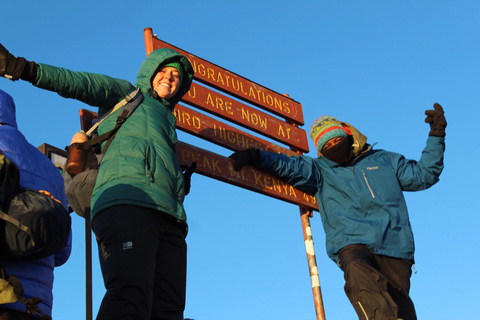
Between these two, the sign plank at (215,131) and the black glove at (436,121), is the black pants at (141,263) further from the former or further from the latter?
the black glove at (436,121)

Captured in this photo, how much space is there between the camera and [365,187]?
265 inches

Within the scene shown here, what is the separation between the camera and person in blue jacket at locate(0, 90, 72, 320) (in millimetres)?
3576

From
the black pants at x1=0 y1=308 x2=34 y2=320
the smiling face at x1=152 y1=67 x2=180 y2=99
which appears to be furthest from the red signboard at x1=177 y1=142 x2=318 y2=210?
the black pants at x1=0 y1=308 x2=34 y2=320

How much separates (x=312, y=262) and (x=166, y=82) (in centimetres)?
313

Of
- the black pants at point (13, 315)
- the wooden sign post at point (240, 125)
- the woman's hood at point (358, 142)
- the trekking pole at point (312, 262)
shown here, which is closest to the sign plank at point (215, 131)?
the wooden sign post at point (240, 125)

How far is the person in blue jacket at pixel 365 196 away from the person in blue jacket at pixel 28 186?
2.64 metres

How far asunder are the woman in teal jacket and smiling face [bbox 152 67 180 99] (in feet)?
0.86

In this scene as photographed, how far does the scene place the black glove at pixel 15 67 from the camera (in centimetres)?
432

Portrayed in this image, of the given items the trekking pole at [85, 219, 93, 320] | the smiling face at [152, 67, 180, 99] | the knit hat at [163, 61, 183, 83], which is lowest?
the trekking pole at [85, 219, 93, 320]

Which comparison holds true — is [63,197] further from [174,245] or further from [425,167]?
[425,167]

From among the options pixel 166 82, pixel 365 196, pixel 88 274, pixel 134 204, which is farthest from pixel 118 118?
pixel 365 196

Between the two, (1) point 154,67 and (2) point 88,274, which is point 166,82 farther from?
(2) point 88,274

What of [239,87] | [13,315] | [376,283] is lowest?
[13,315]

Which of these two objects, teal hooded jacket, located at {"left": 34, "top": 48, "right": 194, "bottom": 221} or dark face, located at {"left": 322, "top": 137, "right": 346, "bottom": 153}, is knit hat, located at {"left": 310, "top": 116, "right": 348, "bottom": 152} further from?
teal hooded jacket, located at {"left": 34, "top": 48, "right": 194, "bottom": 221}
